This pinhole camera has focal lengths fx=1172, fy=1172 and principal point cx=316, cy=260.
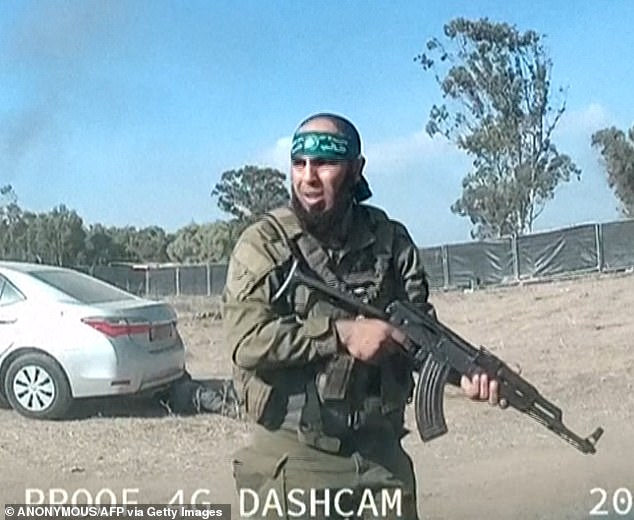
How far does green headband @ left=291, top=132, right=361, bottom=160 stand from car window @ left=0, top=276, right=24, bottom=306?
6.40 m

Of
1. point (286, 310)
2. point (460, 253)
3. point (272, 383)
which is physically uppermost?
point (460, 253)

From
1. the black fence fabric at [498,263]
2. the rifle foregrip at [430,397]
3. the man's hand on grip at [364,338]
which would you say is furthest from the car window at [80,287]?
the black fence fabric at [498,263]

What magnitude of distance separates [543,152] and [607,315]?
2600cm

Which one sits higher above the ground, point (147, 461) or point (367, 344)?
point (367, 344)

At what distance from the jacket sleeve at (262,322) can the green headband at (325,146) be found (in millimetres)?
241

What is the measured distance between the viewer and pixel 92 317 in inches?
344

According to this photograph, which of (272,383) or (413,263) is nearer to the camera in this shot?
(272,383)

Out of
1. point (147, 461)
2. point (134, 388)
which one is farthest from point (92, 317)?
point (147, 461)

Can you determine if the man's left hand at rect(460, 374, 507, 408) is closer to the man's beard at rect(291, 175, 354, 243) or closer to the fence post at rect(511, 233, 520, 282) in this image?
the man's beard at rect(291, 175, 354, 243)

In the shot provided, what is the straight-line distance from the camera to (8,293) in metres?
9.07

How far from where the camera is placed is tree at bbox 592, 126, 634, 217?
46.6m

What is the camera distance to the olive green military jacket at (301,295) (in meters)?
2.89

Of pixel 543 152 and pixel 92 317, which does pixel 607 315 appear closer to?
pixel 92 317

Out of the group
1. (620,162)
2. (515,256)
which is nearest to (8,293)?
(515,256)
